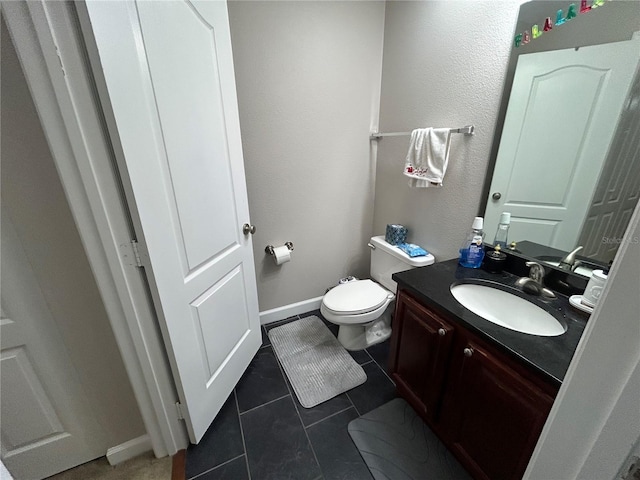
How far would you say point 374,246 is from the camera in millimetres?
1903

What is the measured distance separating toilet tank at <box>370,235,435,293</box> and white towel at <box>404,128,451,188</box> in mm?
439

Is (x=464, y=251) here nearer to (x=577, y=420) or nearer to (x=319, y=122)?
(x=577, y=420)

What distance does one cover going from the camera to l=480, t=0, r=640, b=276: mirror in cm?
88

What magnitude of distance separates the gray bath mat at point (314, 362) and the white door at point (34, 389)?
0.95 metres

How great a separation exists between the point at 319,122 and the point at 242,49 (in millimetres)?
603

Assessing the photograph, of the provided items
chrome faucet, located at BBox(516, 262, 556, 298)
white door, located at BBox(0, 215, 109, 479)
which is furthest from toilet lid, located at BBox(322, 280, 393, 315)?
white door, located at BBox(0, 215, 109, 479)

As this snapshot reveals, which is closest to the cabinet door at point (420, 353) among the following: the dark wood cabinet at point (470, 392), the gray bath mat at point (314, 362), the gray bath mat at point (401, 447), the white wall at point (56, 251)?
the dark wood cabinet at point (470, 392)

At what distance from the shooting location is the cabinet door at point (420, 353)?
105 cm

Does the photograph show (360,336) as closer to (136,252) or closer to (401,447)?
(401,447)

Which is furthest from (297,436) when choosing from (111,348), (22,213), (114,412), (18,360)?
(22,213)

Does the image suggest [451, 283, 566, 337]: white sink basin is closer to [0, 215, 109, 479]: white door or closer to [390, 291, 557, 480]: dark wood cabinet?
[390, 291, 557, 480]: dark wood cabinet

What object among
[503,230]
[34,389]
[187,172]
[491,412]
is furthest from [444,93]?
[34,389]

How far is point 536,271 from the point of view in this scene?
3.69ft

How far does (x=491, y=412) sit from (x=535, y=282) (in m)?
0.56
